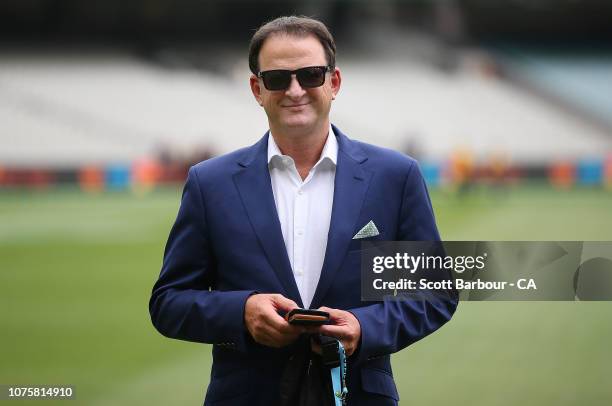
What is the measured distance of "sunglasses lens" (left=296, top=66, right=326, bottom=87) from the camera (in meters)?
2.59

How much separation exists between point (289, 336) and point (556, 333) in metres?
6.14

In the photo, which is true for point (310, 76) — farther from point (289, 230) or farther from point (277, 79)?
point (289, 230)

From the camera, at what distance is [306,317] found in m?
2.29

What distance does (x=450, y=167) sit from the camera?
1117 inches

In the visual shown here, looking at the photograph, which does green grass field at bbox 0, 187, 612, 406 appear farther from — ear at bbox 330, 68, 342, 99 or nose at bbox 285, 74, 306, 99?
nose at bbox 285, 74, 306, 99

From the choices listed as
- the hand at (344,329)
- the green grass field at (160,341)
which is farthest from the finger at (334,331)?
the green grass field at (160,341)

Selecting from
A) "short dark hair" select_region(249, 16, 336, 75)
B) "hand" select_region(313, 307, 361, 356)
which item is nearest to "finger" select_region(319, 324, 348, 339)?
"hand" select_region(313, 307, 361, 356)

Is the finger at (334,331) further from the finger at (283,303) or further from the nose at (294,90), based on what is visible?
the nose at (294,90)

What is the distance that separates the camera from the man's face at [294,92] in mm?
2596

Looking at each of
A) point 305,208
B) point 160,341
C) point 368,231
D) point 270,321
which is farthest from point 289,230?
point 160,341

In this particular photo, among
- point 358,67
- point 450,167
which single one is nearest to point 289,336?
point 450,167

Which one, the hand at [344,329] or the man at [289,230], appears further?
the man at [289,230]

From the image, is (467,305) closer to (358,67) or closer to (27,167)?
(27,167)

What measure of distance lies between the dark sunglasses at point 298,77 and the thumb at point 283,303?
1.97 feet
